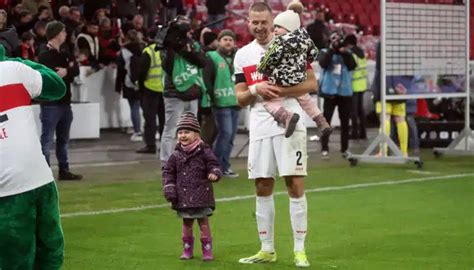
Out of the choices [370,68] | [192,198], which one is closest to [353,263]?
[192,198]

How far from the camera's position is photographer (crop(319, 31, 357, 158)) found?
63.1 feet

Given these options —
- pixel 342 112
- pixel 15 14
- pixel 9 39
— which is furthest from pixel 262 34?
pixel 15 14

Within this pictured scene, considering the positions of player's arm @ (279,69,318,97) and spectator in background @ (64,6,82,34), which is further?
spectator in background @ (64,6,82,34)

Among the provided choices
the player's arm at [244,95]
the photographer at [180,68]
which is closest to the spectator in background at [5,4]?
the photographer at [180,68]

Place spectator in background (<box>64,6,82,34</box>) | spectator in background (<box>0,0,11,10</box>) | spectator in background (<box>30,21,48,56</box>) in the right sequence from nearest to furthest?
spectator in background (<box>30,21,48,56</box>) → spectator in background (<box>0,0,11,10</box>) → spectator in background (<box>64,6,82,34</box>)

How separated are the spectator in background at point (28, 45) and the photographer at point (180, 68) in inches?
255

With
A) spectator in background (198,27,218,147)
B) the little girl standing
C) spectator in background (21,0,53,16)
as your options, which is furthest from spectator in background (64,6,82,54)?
the little girl standing

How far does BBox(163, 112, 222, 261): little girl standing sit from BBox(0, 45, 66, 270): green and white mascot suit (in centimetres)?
256

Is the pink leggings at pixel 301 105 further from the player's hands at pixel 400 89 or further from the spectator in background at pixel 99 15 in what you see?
the spectator in background at pixel 99 15

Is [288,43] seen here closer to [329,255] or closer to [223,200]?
[329,255]

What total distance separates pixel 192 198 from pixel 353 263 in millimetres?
1451

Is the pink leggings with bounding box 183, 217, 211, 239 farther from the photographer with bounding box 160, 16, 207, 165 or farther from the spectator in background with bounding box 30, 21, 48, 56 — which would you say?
the spectator in background with bounding box 30, 21, 48, 56

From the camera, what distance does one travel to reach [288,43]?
9.12 metres

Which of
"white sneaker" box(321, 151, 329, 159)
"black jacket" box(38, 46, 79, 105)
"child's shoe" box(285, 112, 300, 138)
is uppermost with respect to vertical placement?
"black jacket" box(38, 46, 79, 105)
